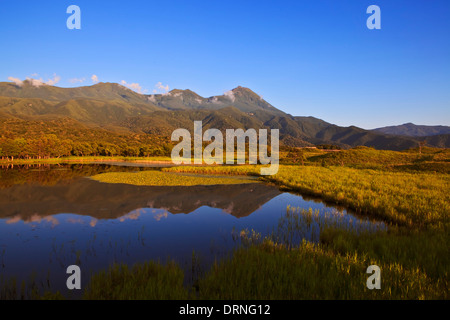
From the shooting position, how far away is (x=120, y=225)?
18.9m

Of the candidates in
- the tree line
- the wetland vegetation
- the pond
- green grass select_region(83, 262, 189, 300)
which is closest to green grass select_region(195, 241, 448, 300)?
the wetland vegetation

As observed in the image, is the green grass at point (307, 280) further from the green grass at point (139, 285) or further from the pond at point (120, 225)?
the pond at point (120, 225)

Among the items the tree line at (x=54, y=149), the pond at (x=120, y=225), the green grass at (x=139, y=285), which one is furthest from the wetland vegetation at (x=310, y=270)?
the tree line at (x=54, y=149)

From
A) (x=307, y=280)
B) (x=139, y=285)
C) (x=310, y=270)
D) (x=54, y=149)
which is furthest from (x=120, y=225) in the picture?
(x=54, y=149)

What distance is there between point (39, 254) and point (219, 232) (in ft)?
36.2

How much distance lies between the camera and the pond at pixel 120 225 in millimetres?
12375

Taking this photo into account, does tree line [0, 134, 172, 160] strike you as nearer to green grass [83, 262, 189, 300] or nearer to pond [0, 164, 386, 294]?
pond [0, 164, 386, 294]

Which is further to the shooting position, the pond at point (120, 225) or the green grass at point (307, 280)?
the pond at point (120, 225)

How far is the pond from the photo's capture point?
40.6ft

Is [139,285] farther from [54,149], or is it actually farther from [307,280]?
[54,149]

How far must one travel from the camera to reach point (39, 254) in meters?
13.1
